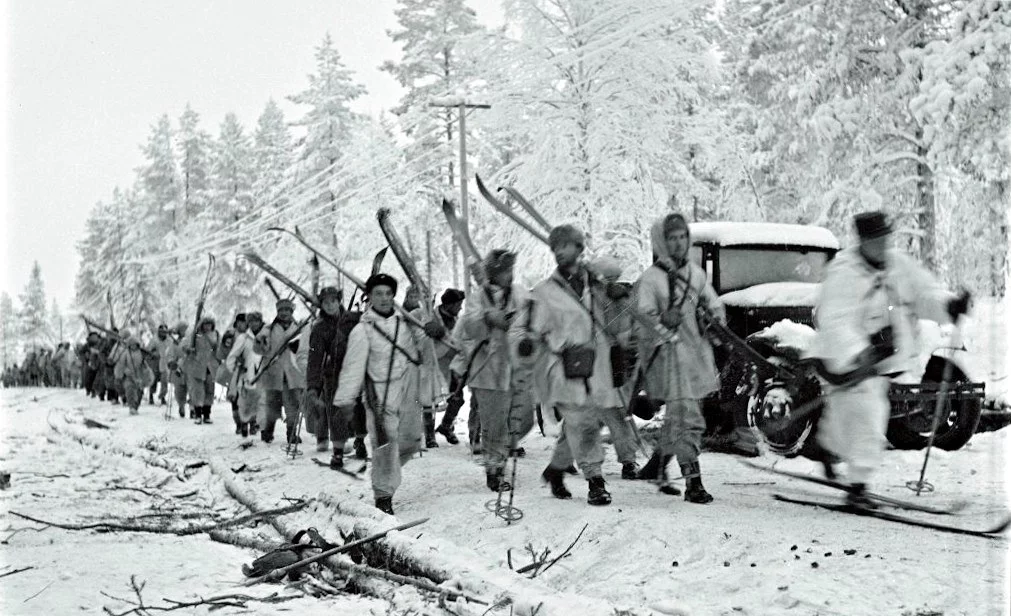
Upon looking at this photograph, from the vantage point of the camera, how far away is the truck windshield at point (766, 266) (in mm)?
9820

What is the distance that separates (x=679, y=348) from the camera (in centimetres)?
632

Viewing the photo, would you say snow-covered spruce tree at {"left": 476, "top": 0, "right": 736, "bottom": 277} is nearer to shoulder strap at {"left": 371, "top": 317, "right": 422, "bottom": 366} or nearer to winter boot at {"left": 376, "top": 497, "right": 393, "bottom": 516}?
shoulder strap at {"left": 371, "top": 317, "right": 422, "bottom": 366}

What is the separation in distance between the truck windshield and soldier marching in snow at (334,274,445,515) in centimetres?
402

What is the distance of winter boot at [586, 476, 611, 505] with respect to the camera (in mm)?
6109

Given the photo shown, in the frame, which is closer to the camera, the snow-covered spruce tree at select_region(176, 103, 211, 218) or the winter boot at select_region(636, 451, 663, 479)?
the winter boot at select_region(636, 451, 663, 479)

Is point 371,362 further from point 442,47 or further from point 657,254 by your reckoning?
point 442,47

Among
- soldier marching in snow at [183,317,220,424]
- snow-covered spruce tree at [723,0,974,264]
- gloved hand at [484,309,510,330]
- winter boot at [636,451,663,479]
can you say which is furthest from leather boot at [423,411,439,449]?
snow-covered spruce tree at [723,0,974,264]

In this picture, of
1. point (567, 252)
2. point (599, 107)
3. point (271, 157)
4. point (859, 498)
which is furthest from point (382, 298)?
point (271, 157)

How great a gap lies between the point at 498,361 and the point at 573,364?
1284mm

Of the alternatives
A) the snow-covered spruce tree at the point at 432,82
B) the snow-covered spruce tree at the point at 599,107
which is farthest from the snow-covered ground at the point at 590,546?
the snow-covered spruce tree at the point at 432,82

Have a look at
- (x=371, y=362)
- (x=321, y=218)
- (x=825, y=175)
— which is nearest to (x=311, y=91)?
(x=321, y=218)

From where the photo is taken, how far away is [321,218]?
3394 cm

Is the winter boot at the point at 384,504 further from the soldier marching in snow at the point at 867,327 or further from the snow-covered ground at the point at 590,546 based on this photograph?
the soldier marching in snow at the point at 867,327

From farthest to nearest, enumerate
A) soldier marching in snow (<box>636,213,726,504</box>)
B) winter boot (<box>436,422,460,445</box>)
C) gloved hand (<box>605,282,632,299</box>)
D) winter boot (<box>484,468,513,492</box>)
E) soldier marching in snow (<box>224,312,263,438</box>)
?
soldier marching in snow (<box>224,312,263,438</box>) < winter boot (<box>436,422,460,445</box>) < gloved hand (<box>605,282,632,299</box>) < winter boot (<box>484,468,513,492</box>) < soldier marching in snow (<box>636,213,726,504</box>)
